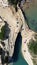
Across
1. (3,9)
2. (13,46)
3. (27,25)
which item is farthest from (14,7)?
(13,46)

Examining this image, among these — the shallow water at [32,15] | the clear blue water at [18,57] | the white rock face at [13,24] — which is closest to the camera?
the clear blue water at [18,57]

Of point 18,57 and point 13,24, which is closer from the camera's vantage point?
point 18,57

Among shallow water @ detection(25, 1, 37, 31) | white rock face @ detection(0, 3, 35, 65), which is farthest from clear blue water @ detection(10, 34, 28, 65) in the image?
shallow water @ detection(25, 1, 37, 31)

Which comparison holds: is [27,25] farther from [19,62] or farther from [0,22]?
[19,62]

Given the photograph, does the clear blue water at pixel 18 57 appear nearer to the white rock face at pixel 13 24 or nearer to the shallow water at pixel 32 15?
the white rock face at pixel 13 24

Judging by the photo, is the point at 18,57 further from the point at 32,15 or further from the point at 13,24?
the point at 32,15

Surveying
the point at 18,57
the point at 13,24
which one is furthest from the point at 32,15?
the point at 18,57

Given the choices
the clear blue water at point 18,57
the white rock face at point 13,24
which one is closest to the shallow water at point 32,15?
the white rock face at point 13,24

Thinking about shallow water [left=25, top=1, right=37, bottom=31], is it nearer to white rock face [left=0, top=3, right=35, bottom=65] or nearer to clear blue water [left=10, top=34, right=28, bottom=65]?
white rock face [left=0, top=3, right=35, bottom=65]

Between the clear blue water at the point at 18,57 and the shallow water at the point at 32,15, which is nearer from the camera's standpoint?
the clear blue water at the point at 18,57

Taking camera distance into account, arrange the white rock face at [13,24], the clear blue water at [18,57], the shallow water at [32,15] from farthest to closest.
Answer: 1. the shallow water at [32,15]
2. the white rock face at [13,24]
3. the clear blue water at [18,57]

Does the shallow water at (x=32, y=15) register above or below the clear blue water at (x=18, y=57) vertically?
above
